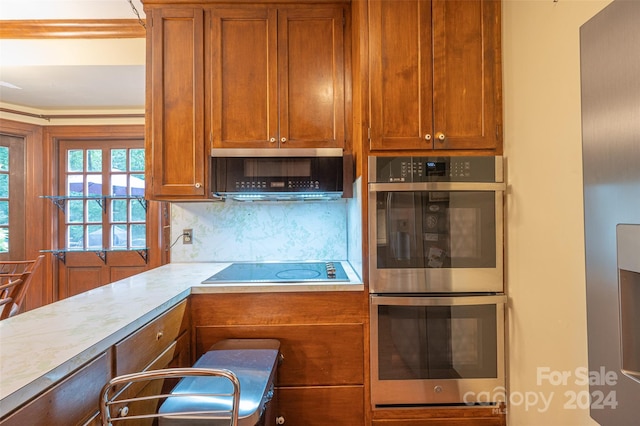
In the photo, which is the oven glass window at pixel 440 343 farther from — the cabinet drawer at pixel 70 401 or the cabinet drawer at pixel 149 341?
the cabinet drawer at pixel 70 401

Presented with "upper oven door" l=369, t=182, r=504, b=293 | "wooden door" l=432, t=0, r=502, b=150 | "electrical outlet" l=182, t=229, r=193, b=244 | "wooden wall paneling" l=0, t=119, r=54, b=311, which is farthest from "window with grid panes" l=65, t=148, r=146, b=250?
"wooden door" l=432, t=0, r=502, b=150

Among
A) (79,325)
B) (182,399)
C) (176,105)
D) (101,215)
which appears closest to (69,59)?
(176,105)

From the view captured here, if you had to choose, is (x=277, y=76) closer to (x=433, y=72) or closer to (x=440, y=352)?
(x=433, y=72)

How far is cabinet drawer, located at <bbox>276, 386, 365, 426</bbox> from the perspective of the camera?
1363mm

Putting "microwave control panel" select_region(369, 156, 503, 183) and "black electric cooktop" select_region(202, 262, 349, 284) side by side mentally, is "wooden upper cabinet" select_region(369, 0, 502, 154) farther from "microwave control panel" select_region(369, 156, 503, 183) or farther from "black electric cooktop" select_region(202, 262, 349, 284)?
"black electric cooktop" select_region(202, 262, 349, 284)

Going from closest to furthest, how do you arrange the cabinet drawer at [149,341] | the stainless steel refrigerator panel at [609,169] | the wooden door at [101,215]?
1. the stainless steel refrigerator panel at [609,169]
2. the cabinet drawer at [149,341]
3. the wooden door at [101,215]

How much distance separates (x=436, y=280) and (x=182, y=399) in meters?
1.10

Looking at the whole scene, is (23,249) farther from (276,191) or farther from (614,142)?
(614,142)

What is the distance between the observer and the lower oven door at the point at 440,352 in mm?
1334

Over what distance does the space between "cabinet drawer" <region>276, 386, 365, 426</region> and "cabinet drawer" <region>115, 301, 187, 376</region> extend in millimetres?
567

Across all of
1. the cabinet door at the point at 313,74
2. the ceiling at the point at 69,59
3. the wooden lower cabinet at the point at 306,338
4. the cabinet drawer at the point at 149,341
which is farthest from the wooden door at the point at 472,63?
the ceiling at the point at 69,59

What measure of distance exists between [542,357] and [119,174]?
3.42 meters

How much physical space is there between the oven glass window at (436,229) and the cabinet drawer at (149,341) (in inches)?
36.7

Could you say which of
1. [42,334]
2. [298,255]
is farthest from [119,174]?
[42,334]
